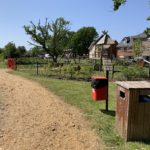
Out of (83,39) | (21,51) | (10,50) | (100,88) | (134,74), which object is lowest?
(134,74)

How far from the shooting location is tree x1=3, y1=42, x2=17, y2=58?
2004 inches

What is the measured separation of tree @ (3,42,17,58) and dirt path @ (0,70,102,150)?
1627 inches

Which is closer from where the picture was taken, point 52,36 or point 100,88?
point 100,88

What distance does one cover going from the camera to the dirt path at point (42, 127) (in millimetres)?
6125

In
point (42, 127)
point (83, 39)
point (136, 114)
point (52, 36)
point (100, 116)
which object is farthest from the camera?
point (83, 39)

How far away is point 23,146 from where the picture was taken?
19.6ft

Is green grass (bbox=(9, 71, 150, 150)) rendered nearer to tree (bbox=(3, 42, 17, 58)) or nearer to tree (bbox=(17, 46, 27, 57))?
tree (bbox=(3, 42, 17, 58))

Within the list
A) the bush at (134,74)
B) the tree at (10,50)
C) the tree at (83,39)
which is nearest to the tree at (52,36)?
the tree at (10,50)

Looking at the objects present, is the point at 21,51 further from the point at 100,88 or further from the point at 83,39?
the point at 100,88

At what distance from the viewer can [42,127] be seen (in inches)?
285

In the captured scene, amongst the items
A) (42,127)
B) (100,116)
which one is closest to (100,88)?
(100,116)

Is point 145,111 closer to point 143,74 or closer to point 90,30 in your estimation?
point 143,74

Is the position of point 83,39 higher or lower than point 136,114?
higher

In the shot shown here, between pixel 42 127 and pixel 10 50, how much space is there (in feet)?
148
